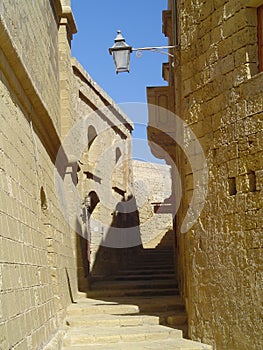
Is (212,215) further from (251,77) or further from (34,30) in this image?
(34,30)

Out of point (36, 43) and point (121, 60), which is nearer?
point (36, 43)

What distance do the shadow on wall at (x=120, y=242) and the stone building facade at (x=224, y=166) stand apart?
7045 mm

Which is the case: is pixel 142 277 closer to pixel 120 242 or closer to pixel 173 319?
pixel 120 242

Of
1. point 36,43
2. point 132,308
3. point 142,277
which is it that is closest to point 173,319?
point 132,308

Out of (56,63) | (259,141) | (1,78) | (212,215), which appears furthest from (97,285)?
(1,78)

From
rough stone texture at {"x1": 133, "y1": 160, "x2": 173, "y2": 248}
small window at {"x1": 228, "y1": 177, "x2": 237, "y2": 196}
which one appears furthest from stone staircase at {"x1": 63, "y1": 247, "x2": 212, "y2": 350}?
rough stone texture at {"x1": 133, "y1": 160, "x2": 173, "y2": 248}

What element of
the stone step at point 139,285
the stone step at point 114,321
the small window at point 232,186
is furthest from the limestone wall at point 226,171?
the stone step at point 139,285

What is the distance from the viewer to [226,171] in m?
6.89

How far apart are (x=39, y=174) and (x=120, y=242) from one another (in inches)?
384

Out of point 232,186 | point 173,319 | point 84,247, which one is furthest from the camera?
point 84,247

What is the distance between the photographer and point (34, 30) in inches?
308

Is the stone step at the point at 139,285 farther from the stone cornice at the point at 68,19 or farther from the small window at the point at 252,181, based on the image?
the small window at the point at 252,181

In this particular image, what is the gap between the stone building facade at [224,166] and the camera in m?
6.42

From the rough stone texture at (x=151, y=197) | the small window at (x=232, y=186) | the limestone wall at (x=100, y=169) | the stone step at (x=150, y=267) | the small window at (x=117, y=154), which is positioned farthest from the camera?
the rough stone texture at (x=151, y=197)
